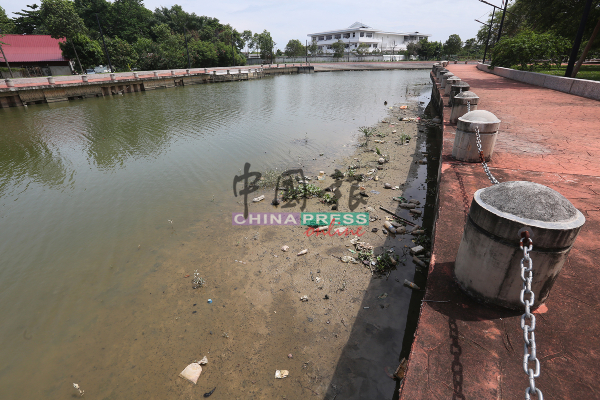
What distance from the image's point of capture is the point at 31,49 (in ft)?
131

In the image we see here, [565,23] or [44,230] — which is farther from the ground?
[565,23]

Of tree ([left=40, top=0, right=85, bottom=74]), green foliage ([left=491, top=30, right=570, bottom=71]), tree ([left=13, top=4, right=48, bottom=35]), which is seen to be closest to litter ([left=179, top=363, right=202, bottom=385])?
green foliage ([left=491, top=30, right=570, bottom=71])

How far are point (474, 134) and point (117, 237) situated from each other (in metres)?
7.13

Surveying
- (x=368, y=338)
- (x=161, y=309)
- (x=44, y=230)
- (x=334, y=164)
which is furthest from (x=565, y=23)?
(x=44, y=230)

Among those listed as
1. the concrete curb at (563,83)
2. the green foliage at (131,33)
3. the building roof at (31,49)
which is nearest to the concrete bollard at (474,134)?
the concrete curb at (563,83)

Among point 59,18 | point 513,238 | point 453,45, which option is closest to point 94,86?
point 59,18

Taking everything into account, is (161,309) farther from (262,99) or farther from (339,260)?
(262,99)

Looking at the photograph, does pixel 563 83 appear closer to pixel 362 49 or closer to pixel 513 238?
pixel 513 238

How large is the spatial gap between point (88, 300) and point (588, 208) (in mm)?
7173

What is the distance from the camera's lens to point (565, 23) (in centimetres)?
1598

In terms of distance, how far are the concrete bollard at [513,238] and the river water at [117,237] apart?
2841 mm

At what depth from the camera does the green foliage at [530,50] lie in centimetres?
1653

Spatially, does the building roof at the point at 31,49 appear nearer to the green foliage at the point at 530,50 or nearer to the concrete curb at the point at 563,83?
the green foliage at the point at 530,50

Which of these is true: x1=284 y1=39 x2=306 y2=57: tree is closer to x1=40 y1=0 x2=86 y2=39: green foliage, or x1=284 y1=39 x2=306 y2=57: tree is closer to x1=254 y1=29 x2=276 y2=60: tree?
x1=254 y1=29 x2=276 y2=60: tree
